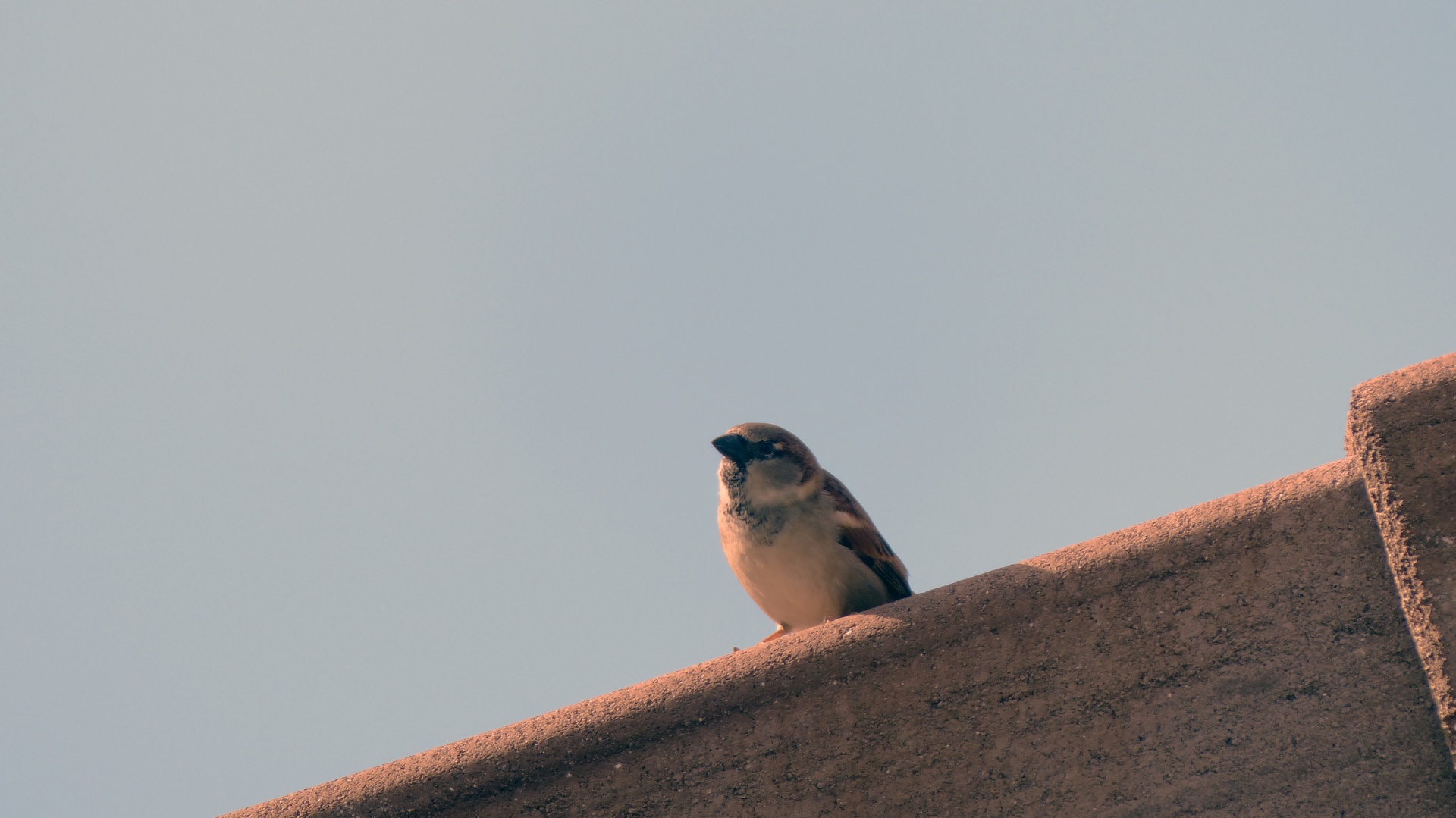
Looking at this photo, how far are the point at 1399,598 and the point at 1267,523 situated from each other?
22 centimetres

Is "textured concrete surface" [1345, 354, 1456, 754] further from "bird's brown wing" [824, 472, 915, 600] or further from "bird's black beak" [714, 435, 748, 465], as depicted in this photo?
"bird's black beak" [714, 435, 748, 465]

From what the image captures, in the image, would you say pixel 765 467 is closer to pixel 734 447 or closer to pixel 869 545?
pixel 734 447

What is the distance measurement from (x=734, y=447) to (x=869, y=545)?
21.9 inches

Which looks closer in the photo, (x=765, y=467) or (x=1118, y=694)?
(x=1118, y=694)

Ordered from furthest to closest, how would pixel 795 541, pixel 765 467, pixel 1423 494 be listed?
pixel 765 467 < pixel 795 541 < pixel 1423 494

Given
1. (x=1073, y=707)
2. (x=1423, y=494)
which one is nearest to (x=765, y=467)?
(x=1073, y=707)

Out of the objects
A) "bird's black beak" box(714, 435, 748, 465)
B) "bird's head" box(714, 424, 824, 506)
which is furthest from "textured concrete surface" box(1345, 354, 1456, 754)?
"bird's black beak" box(714, 435, 748, 465)

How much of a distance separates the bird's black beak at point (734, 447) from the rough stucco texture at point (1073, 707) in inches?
62.9

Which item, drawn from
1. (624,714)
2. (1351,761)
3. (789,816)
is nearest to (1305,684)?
(1351,761)

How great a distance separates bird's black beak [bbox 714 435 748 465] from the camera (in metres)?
3.72

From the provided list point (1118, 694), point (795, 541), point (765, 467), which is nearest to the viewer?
point (1118, 694)

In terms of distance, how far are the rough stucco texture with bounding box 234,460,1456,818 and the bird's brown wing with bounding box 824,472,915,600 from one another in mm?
1382

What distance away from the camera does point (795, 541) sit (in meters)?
3.47

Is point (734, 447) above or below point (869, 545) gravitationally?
above
